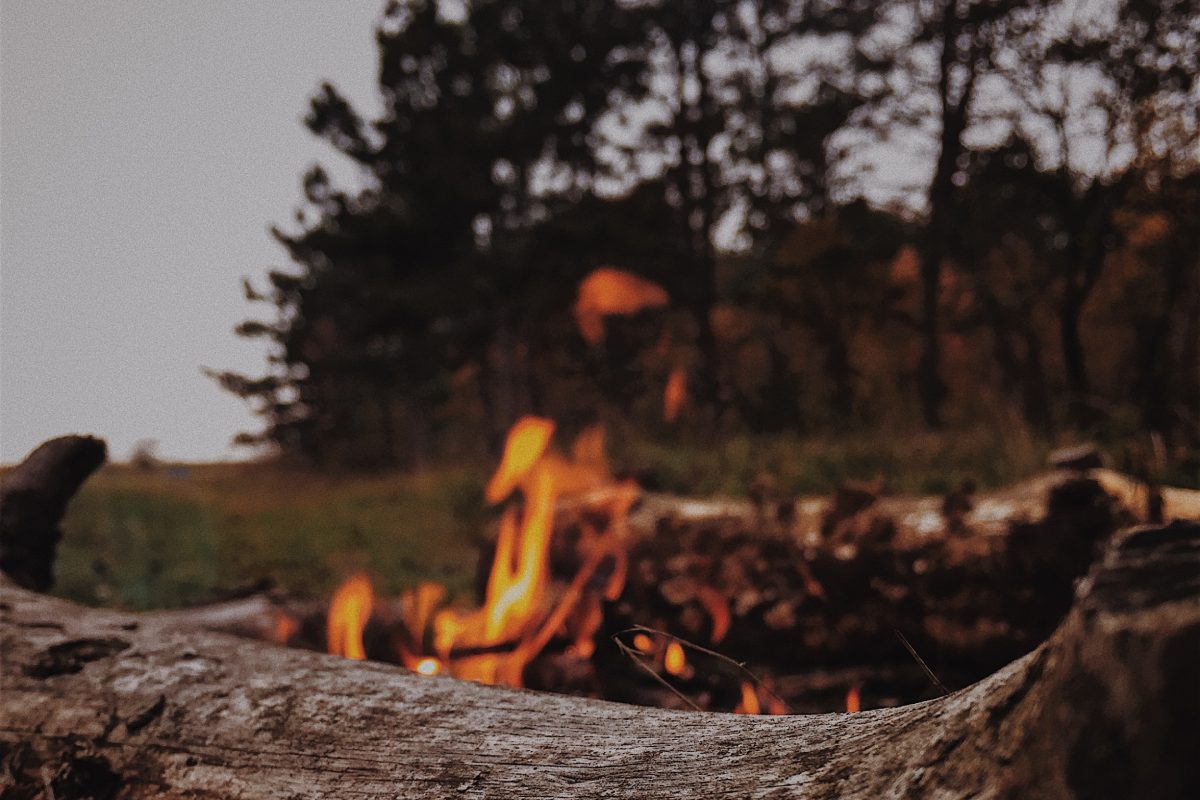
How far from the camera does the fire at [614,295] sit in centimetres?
1301

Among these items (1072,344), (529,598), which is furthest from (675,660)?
(1072,344)

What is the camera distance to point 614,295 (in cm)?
1407

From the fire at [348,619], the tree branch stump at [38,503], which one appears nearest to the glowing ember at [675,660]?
the fire at [348,619]

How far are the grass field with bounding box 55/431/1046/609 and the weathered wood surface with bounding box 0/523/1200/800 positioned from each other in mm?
2185

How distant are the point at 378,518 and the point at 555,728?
1125 centimetres

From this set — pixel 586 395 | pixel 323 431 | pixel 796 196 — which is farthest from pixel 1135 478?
pixel 323 431

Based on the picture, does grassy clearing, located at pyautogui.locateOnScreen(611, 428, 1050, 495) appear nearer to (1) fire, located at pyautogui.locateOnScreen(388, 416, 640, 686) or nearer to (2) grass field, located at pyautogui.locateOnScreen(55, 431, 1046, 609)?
(2) grass field, located at pyautogui.locateOnScreen(55, 431, 1046, 609)

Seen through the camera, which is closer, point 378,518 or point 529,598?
point 529,598

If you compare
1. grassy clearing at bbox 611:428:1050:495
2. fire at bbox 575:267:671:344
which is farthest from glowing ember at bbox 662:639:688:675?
fire at bbox 575:267:671:344

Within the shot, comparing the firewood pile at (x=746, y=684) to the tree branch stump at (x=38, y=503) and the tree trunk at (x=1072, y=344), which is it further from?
the tree trunk at (x=1072, y=344)

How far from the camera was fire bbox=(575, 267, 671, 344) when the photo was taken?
13008mm

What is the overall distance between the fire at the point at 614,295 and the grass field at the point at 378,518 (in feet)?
11.8

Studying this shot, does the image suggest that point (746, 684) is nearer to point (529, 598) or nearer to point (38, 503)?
point (529, 598)

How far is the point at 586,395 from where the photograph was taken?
1978 cm
